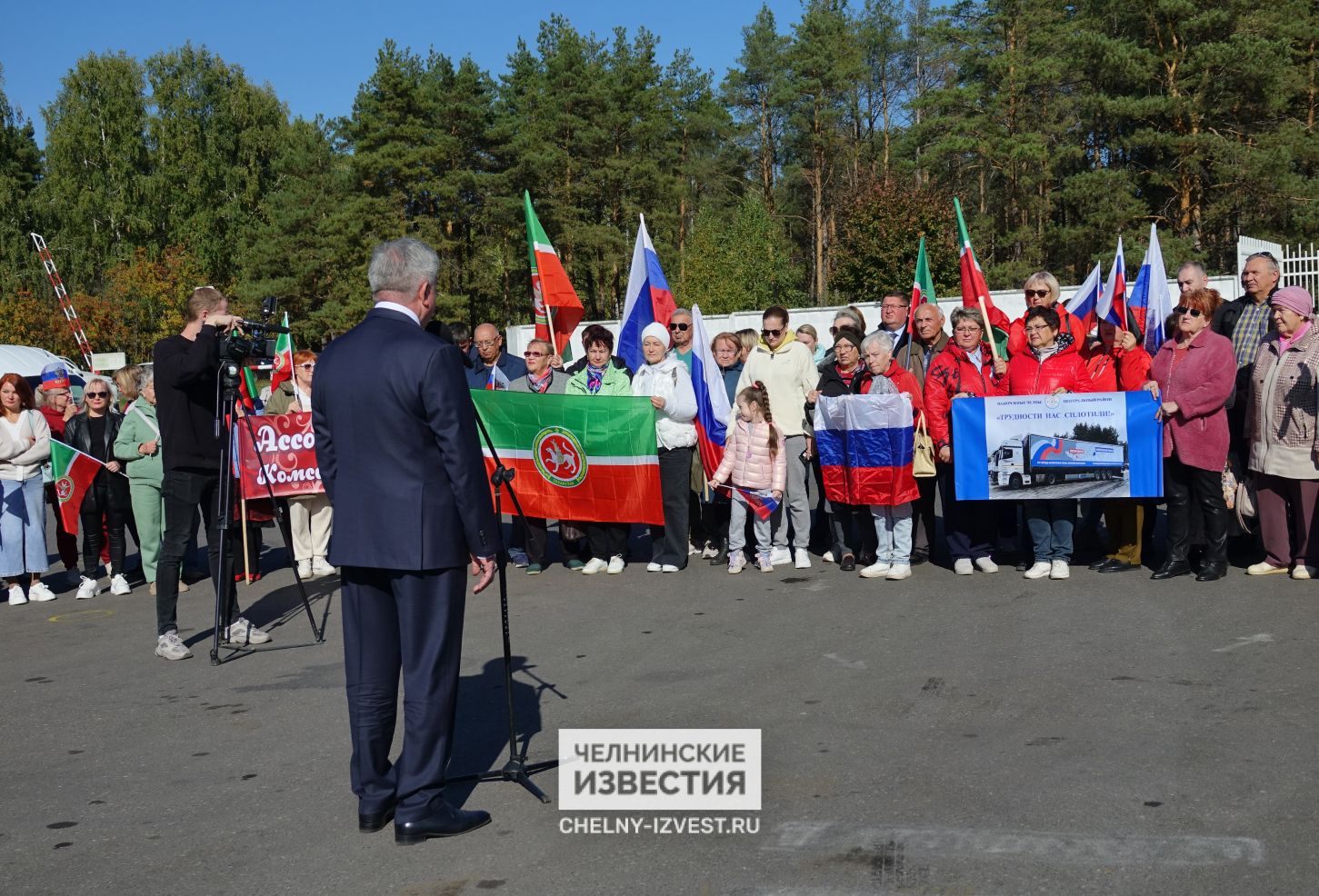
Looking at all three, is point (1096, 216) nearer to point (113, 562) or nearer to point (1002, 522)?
point (1002, 522)

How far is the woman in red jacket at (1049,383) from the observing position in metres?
9.45

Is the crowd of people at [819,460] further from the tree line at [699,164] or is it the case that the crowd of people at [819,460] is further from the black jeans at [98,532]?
the tree line at [699,164]

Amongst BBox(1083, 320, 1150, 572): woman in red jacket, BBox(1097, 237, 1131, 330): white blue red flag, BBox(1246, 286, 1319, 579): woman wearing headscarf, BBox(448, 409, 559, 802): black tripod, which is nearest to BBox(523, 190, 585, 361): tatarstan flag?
BBox(1097, 237, 1131, 330): white blue red flag

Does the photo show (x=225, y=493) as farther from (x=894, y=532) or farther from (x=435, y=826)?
(x=894, y=532)

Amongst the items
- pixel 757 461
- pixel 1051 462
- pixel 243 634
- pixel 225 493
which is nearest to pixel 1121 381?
pixel 1051 462

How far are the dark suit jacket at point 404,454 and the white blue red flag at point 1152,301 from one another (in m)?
7.57

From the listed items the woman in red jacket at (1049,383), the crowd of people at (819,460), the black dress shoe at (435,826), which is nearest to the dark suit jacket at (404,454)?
the black dress shoe at (435,826)

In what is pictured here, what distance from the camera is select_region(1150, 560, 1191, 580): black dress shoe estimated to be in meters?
9.21

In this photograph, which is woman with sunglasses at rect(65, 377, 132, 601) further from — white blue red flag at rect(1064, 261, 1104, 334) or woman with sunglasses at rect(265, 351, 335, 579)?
white blue red flag at rect(1064, 261, 1104, 334)

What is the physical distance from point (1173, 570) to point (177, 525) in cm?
696

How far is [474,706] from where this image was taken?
21.9 ft

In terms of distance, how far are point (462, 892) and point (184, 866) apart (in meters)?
1.13

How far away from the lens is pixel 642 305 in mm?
11727

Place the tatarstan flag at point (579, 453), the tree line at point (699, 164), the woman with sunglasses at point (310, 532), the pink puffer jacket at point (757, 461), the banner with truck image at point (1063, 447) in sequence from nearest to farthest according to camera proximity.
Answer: the banner with truck image at point (1063, 447)
the pink puffer jacket at point (757, 461)
the tatarstan flag at point (579, 453)
the woman with sunglasses at point (310, 532)
the tree line at point (699, 164)
